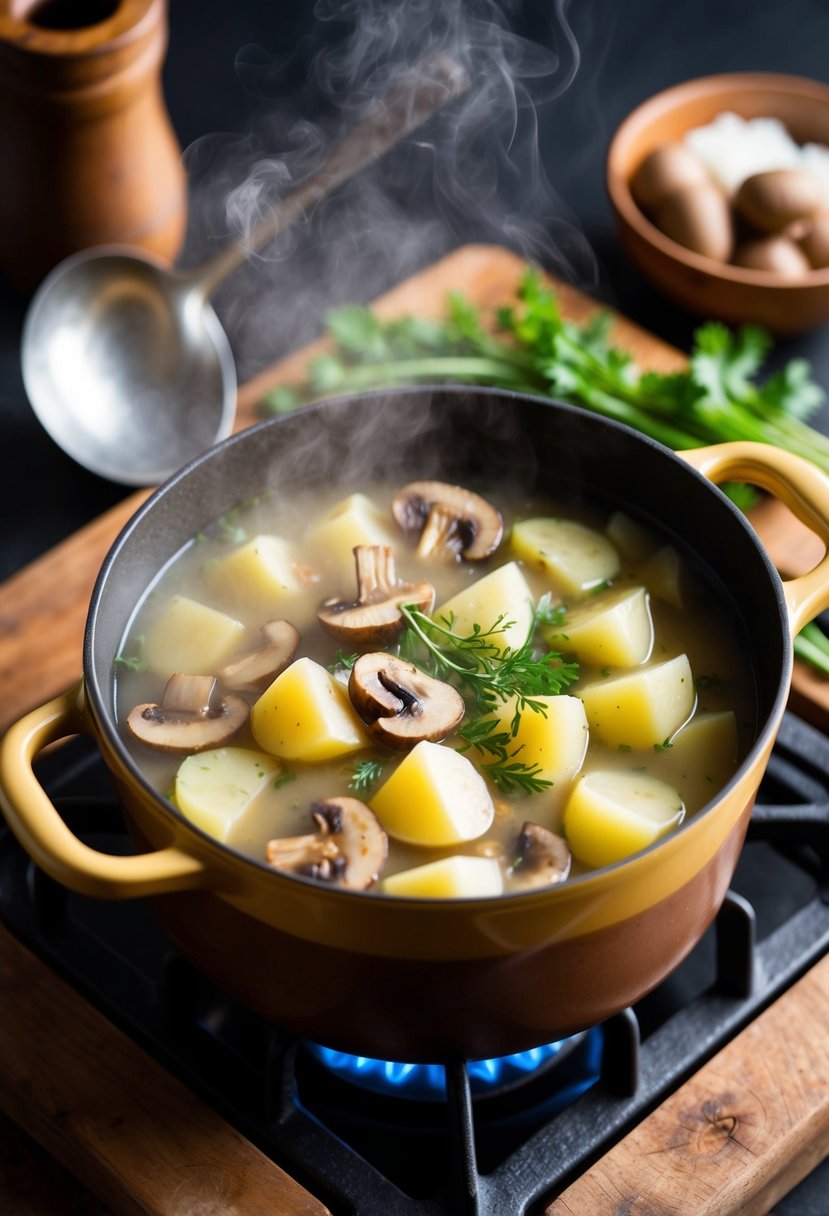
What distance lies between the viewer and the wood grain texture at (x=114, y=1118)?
181cm

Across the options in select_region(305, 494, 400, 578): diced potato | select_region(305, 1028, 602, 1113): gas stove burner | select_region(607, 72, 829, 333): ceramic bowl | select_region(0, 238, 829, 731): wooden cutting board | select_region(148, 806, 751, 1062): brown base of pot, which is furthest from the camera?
select_region(607, 72, 829, 333): ceramic bowl

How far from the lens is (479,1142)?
200 cm

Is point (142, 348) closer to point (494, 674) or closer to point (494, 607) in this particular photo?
point (494, 607)

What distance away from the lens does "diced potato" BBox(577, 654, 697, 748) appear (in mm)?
1951

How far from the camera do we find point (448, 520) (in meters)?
2.29

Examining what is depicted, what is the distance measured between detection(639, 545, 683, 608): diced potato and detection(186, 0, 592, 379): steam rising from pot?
4.23 feet

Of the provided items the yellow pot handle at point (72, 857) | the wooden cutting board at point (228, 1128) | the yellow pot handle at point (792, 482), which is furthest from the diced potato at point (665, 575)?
the yellow pot handle at point (72, 857)

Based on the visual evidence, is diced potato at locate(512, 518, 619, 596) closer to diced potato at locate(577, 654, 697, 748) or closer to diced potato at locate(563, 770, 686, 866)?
diced potato at locate(577, 654, 697, 748)

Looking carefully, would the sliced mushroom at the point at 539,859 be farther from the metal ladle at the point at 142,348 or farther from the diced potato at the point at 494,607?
the metal ladle at the point at 142,348

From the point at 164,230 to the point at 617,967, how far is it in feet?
7.43

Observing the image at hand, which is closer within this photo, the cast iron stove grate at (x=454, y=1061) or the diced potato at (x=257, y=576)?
the cast iron stove grate at (x=454, y=1061)

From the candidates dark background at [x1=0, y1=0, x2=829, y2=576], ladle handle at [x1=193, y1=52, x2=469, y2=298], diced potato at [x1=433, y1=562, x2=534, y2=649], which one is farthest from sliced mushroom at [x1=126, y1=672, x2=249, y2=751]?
ladle handle at [x1=193, y1=52, x2=469, y2=298]

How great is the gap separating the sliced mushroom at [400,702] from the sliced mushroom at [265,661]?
0.15m

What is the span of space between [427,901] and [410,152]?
274 centimetres
